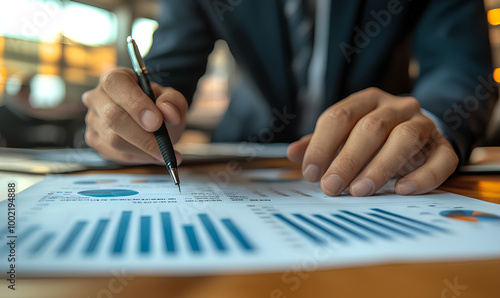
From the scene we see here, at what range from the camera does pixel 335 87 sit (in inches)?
29.4

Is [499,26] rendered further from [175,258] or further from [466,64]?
[175,258]

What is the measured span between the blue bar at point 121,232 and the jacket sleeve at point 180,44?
2.25ft

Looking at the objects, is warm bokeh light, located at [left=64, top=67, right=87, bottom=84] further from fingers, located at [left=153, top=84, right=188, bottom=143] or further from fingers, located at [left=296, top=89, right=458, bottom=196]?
fingers, located at [left=296, top=89, right=458, bottom=196]

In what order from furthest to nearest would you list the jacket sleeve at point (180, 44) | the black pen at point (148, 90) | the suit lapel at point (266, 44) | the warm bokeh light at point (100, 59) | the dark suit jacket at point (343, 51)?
the warm bokeh light at point (100, 59), the jacket sleeve at point (180, 44), the suit lapel at point (266, 44), the dark suit jacket at point (343, 51), the black pen at point (148, 90)

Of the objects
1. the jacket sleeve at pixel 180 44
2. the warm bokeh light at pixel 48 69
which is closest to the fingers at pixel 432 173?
the jacket sleeve at pixel 180 44

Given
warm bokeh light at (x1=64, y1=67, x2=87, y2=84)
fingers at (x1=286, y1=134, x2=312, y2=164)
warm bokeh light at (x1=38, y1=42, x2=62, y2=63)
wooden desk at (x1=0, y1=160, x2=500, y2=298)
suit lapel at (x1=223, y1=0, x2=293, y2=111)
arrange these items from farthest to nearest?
warm bokeh light at (x1=64, y1=67, x2=87, y2=84)
warm bokeh light at (x1=38, y1=42, x2=62, y2=63)
suit lapel at (x1=223, y1=0, x2=293, y2=111)
fingers at (x1=286, y1=134, x2=312, y2=164)
wooden desk at (x1=0, y1=160, x2=500, y2=298)

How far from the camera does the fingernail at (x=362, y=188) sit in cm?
29

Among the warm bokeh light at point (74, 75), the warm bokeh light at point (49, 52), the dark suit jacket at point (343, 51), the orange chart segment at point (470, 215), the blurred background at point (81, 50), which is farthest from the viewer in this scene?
the warm bokeh light at point (74, 75)

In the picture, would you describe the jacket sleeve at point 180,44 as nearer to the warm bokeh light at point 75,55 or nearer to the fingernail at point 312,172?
the fingernail at point 312,172

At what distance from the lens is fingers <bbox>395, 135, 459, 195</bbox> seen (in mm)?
306

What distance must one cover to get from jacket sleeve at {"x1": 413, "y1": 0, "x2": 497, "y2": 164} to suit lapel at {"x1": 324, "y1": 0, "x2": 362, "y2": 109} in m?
0.16

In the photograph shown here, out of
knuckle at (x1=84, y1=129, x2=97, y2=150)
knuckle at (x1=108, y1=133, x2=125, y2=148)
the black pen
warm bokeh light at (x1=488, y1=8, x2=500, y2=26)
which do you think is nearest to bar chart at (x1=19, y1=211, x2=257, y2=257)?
the black pen

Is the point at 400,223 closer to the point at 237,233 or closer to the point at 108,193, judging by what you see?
the point at 237,233

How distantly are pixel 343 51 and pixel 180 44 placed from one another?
1.42 ft
